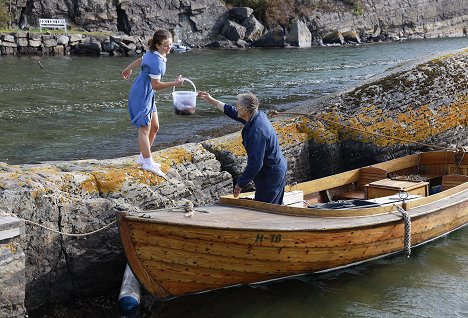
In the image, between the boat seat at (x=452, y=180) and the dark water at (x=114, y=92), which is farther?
the dark water at (x=114, y=92)

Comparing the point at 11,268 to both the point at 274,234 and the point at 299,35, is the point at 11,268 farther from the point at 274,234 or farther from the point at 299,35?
the point at 299,35

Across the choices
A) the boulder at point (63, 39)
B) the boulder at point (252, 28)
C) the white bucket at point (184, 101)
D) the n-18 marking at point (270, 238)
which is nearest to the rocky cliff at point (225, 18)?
the boulder at point (252, 28)

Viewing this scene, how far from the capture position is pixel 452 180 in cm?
1006

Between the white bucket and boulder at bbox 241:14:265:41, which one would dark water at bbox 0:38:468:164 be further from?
boulder at bbox 241:14:265:41

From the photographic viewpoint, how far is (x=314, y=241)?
7402 mm

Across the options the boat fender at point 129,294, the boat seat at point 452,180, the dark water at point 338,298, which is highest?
the boat seat at point 452,180

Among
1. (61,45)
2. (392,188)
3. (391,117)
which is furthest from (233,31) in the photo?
(392,188)

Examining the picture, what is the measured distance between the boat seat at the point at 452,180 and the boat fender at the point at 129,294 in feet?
17.3

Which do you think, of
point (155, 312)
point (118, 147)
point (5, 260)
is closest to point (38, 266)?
point (5, 260)

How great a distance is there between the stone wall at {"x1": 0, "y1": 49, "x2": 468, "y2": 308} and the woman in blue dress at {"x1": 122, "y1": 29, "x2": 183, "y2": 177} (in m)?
0.22

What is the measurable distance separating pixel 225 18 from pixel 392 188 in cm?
4446

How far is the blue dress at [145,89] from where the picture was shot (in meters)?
7.71

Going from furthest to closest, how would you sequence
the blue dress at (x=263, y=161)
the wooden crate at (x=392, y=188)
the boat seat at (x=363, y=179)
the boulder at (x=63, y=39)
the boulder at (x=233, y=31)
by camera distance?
the boulder at (x=233, y=31)
the boulder at (x=63, y=39)
the boat seat at (x=363, y=179)
the wooden crate at (x=392, y=188)
the blue dress at (x=263, y=161)

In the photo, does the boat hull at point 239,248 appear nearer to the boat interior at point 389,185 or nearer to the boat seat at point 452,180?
the boat interior at point 389,185
